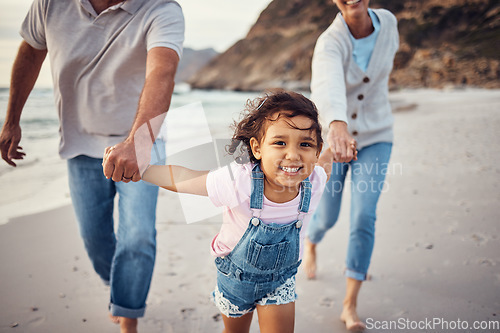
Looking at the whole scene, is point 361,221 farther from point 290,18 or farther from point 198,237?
point 290,18

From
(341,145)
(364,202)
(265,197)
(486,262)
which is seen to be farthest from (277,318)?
(486,262)

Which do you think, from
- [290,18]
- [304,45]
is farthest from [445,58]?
[290,18]

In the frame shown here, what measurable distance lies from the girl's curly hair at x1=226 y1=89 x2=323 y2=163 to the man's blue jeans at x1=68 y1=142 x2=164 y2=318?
57 centimetres

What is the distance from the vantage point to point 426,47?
39.7 meters

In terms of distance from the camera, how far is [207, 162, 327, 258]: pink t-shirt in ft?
4.98

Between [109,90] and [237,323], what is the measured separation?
1.42 m

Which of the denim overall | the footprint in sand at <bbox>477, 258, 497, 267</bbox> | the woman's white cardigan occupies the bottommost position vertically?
the footprint in sand at <bbox>477, 258, 497, 267</bbox>

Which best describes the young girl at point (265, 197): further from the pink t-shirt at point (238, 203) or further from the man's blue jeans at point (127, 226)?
the man's blue jeans at point (127, 226)

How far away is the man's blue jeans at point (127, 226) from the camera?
6.30 feet

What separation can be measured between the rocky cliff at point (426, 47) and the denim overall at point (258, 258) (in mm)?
5351

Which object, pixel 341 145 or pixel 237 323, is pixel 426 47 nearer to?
pixel 341 145

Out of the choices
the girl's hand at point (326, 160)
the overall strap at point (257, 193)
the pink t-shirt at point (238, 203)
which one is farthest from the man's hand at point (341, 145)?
the overall strap at point (257, 193)

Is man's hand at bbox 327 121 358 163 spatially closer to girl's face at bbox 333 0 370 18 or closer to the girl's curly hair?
the girl's curly hair

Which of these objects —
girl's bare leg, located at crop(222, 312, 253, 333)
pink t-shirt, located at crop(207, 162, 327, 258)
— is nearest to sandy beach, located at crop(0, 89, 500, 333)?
girl's bare leg, located at crop(222, 312, 253, 333)
